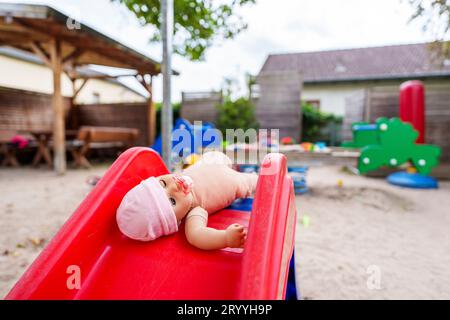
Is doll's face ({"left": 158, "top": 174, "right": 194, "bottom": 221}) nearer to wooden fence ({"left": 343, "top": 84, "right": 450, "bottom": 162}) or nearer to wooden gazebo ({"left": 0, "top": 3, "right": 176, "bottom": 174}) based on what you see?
wooden gazebo ({"left": 0, "top": 3, "right": 176, "bottom": 174})

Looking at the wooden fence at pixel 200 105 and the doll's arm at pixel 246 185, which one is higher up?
the wooden fence at pixel 200 105

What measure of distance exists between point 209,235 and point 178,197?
0.20 m

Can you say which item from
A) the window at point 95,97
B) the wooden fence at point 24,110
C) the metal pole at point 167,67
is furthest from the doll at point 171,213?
the window at point 95,97

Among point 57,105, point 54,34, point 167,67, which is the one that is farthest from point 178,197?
point 54,34

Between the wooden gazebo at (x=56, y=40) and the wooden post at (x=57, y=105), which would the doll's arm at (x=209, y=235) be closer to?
the wooden gazebo at (x=56, y=40)

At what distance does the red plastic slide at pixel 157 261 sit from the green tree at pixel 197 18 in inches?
91.4

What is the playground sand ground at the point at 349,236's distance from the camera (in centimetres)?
183

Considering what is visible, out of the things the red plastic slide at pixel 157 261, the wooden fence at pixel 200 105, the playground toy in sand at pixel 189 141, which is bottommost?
the red plastic slide at pixel 157 261

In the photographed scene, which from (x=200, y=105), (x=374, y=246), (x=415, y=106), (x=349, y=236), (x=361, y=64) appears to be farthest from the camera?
(x=361, y=64)

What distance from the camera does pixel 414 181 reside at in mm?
4965

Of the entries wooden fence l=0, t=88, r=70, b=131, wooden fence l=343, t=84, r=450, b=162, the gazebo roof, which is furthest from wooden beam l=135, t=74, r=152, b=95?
wooden fence l=343, t=84, r=450, b=162

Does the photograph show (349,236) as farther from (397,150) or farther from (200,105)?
(200,105)

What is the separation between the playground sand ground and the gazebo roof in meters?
2.66
